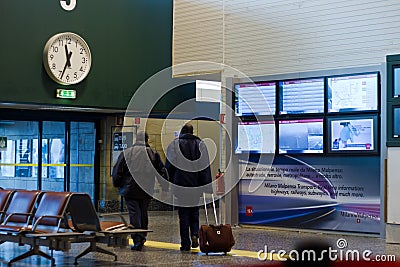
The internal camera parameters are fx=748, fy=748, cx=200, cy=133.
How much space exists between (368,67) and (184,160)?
3.94 m

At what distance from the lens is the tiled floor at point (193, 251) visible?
8.86 m

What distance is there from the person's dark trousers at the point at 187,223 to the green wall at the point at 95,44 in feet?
15.6

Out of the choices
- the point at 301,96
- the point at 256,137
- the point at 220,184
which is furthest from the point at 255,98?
the point at 220,184

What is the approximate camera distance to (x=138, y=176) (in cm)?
991

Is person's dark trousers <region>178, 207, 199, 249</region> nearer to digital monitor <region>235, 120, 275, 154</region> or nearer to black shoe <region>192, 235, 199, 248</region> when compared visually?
black shoe <region>192, 235, 199, 248</region>

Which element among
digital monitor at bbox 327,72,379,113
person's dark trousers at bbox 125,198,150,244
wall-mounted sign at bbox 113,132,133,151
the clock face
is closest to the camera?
person's dark trousers at bbox 125,198,150,244

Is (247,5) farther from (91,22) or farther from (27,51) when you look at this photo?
(27,51)

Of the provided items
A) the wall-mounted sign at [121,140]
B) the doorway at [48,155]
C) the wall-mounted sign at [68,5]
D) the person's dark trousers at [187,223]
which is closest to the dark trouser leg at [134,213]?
the person's dark trousers at [187,223]

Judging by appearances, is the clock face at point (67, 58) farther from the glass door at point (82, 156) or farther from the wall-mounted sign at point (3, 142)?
the glass door at point (82, 156)

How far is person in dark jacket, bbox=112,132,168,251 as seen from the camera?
32.6 feet

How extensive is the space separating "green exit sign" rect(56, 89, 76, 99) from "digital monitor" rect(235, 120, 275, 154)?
10.5 feet

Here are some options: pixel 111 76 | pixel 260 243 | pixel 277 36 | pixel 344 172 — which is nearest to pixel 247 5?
pixel 277 36

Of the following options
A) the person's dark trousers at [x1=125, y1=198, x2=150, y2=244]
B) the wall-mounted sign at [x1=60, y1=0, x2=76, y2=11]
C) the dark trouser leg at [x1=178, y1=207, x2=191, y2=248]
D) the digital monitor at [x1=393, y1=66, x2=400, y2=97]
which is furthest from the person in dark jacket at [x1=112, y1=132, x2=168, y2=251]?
the wall-mounted sign at [x1=60, y1=0, x2=76, y2=11]

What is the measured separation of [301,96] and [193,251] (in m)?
4.34
